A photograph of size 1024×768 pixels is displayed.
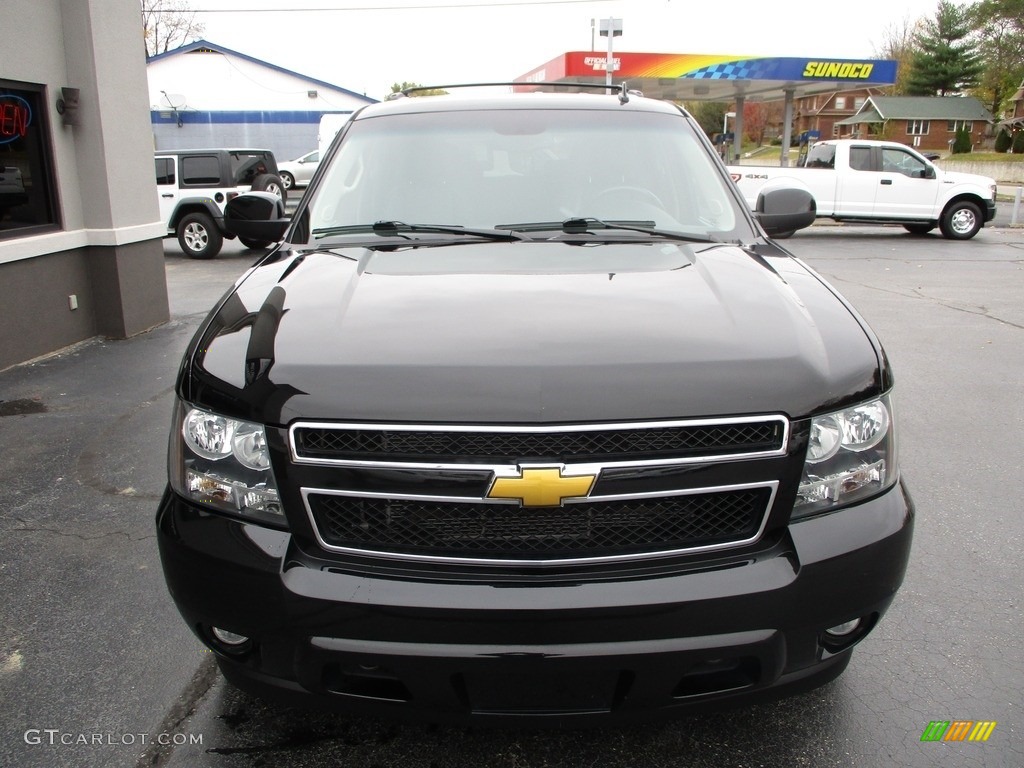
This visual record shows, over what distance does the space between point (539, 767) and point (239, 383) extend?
1313mm

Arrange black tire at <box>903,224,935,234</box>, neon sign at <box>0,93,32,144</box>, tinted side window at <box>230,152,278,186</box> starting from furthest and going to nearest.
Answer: black tire at <box>903,224,935,234</box>
tinted side window at <box>230,152,278,186</box>
neon sign at <box>0,93,32,144</box>

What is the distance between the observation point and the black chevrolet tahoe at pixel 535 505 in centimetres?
185

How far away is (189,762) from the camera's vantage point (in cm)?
232

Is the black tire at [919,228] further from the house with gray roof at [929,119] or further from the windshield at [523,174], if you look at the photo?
the house with gray roof at [929,119]

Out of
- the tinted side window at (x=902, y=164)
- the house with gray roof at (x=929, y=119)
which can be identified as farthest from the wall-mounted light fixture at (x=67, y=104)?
the house with gray roof at (x=929, y=119)

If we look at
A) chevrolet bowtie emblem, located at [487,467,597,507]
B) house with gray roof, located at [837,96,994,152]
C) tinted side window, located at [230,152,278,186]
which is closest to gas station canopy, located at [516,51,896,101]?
tinted side window, located at [230,152,278,186]

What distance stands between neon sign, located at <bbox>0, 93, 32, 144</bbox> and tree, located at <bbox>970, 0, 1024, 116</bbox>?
66.7 metres

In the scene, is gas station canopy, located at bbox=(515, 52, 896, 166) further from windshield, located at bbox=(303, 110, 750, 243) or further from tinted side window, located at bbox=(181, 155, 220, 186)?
windshield, located at bbox=(303, 110, 750, 243)

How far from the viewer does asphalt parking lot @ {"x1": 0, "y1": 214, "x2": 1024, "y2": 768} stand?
2.36 metres

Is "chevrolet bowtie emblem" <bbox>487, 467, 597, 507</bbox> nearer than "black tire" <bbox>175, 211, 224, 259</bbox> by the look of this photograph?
Yes

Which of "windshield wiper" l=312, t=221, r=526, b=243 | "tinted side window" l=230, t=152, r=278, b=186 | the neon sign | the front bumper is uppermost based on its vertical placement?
A: the neon sign

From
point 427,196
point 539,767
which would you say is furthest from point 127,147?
point 539,767

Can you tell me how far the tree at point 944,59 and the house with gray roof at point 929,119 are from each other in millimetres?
1470

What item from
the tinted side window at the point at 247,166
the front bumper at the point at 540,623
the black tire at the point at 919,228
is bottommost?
the black tire at the point at 919,228
